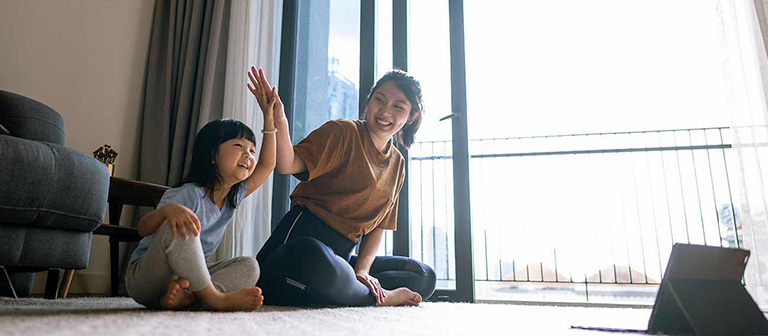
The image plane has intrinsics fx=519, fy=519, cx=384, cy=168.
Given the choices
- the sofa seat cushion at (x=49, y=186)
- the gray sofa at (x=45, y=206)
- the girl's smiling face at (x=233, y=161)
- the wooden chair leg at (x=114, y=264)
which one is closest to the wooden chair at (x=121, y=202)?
the wooden chair leg at (x=114, y=264)

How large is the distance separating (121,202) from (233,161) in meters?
1.41

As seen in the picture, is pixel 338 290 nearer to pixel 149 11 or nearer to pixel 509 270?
pixel 149 11

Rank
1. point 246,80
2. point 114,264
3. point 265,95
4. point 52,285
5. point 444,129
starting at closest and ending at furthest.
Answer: point 265,95, point 52,285, point 114,264, point 444,129, point 246,80

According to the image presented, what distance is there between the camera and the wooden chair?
7.24 feet

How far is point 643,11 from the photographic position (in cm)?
373

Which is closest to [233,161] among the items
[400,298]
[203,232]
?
[203,232]

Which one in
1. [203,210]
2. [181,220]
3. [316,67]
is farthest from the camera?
[316,67]

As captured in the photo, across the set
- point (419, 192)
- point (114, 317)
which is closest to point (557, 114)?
point (419, 192)

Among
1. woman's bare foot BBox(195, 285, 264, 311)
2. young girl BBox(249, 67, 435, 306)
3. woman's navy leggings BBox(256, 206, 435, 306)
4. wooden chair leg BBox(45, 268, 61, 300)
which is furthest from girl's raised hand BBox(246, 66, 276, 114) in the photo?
wooden chair leg BBox(45, 268, 61, 300)

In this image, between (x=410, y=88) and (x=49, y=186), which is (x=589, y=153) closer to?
(x=410, y=88)

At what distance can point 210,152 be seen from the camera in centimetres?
136

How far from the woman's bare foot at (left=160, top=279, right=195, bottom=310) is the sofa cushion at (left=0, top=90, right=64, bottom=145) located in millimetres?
1245

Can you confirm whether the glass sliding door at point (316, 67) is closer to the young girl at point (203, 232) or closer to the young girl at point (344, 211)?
the young girl at point (344, 211)

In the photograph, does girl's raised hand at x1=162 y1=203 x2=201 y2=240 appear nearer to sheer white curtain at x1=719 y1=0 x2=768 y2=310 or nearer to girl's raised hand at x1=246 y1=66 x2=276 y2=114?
girl's raised hand at x1=246 y1=66 x2=276 y2=114
